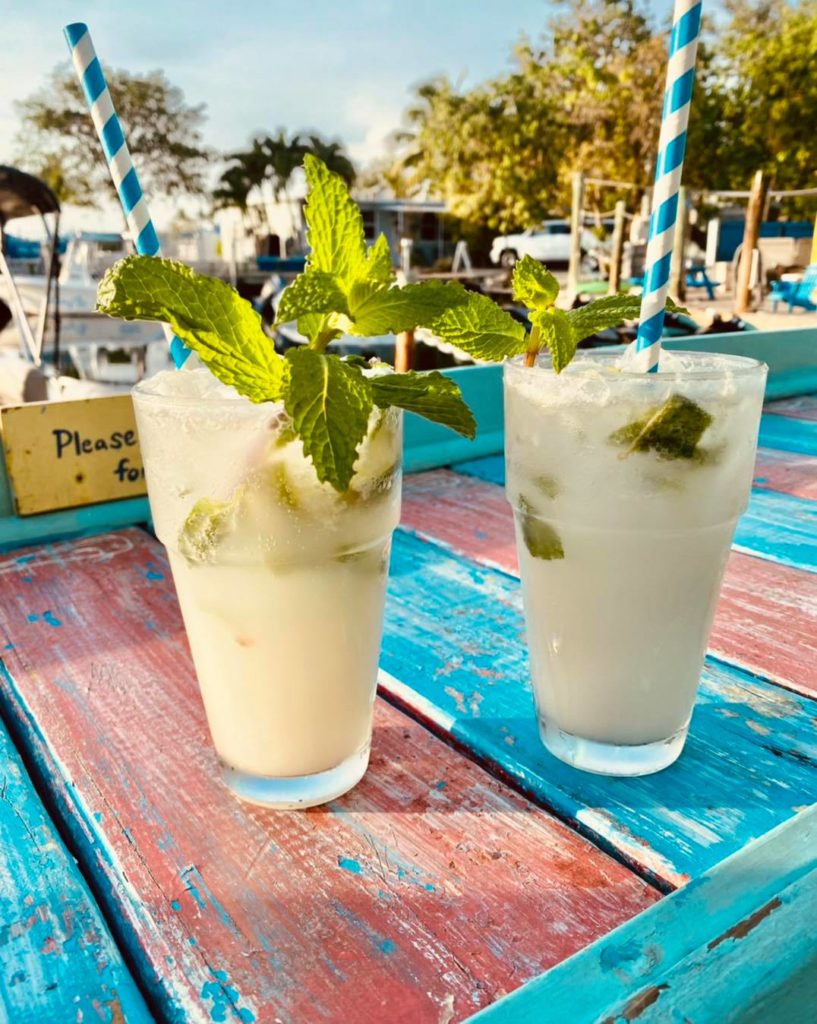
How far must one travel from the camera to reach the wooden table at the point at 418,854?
453mm

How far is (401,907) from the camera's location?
0.54 meters

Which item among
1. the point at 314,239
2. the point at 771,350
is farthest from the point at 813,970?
the point at 771,350

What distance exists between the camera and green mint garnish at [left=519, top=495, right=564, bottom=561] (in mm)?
692

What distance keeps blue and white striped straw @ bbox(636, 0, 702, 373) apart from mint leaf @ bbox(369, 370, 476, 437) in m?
0.17

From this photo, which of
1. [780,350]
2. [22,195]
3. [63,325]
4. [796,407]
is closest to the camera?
[796,407]

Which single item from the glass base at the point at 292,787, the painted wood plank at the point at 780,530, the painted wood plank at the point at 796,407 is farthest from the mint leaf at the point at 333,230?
the painted wood plank at the point at 796,407

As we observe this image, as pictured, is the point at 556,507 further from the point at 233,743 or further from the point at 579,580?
the point at 233,743

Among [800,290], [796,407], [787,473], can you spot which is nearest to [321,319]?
[787,473]

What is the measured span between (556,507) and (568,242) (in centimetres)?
2332

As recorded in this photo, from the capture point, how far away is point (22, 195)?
4309 mm

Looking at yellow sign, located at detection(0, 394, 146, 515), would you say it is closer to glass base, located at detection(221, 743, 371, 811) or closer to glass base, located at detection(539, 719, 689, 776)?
glass base, located at detection(221, 743, 371, 811)

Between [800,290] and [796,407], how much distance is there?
31.0 ft

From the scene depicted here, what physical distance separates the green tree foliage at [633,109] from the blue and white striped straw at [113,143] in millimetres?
15719

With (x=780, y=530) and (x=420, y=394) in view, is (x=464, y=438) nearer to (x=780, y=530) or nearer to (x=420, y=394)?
(x=780, y=530)
